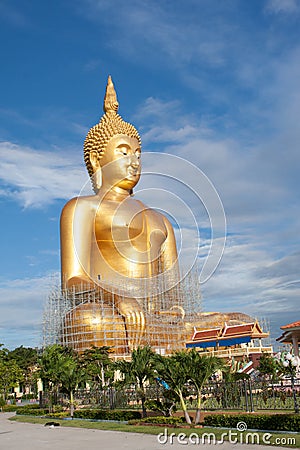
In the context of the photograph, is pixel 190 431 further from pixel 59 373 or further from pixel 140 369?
pixel 59 373

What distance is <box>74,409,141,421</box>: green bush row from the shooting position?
13.3 meters

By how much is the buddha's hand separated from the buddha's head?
7097mm

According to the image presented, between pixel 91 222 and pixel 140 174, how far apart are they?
4467mm

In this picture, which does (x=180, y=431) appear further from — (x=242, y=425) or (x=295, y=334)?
(x=295, y=334)

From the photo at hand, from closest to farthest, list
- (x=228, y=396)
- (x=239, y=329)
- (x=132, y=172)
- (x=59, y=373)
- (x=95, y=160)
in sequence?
(x=228, y=396) → (x=59, y=373) → (x=239, y=329) → (x=132, y=172) → (x=95, y=160)

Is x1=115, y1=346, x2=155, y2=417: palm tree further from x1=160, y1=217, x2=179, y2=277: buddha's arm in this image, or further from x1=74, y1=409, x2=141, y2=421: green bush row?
x1=160, y1=217, x2=179, y2=277: buddha's arm

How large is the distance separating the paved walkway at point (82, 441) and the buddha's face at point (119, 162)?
1780cm

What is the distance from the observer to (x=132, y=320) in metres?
25.6

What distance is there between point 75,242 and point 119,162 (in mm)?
5249

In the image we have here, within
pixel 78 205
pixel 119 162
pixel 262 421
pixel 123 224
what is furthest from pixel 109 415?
pixel 119 162

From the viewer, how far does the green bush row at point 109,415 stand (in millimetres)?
13266

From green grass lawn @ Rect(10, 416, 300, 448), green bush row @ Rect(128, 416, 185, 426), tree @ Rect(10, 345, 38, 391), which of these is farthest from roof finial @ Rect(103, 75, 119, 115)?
green bush row @ Rect(128, 416, 185, 426)

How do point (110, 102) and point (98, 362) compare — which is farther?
point (110, 102)

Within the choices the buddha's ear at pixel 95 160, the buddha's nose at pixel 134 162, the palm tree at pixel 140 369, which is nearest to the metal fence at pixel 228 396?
the palm tree at pixel 140 369
